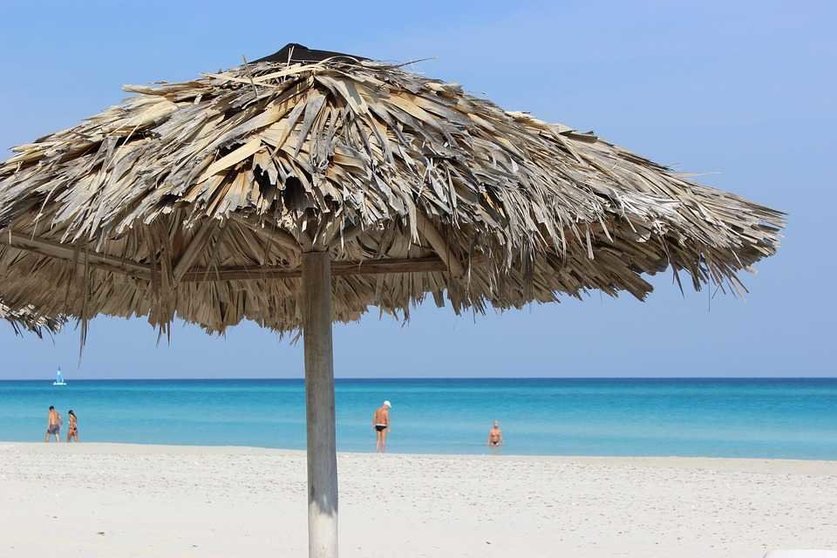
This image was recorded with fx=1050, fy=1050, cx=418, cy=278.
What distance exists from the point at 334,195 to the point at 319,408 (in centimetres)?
115

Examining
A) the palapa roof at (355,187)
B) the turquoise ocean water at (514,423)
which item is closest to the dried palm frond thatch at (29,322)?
the palapa roof at (355,187)

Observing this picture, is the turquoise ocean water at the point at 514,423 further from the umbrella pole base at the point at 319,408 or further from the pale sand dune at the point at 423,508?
the umbrella pole base at the point at 319,408

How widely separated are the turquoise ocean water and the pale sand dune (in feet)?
30.0

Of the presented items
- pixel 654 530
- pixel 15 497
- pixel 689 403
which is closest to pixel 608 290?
pixel 654 530

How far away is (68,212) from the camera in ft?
9.23

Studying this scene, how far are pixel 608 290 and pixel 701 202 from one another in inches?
29.6

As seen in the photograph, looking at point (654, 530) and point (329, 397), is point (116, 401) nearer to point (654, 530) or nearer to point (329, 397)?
point (654, 530)

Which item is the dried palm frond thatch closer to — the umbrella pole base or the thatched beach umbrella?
the thatched beach umbrella

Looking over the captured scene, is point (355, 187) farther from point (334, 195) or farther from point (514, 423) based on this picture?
point (514, 423)

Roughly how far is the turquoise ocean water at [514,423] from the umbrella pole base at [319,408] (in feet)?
56.9

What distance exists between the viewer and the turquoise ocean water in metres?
23.7

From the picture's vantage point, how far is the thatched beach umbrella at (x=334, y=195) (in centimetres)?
273

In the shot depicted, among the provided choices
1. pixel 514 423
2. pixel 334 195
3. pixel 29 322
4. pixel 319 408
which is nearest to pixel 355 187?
pixel 334 195

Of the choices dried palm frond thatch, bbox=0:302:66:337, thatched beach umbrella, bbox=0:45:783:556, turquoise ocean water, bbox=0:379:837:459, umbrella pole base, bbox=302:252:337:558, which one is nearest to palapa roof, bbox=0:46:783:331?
thatched beach umbrella, bbox=0:45:783:556
